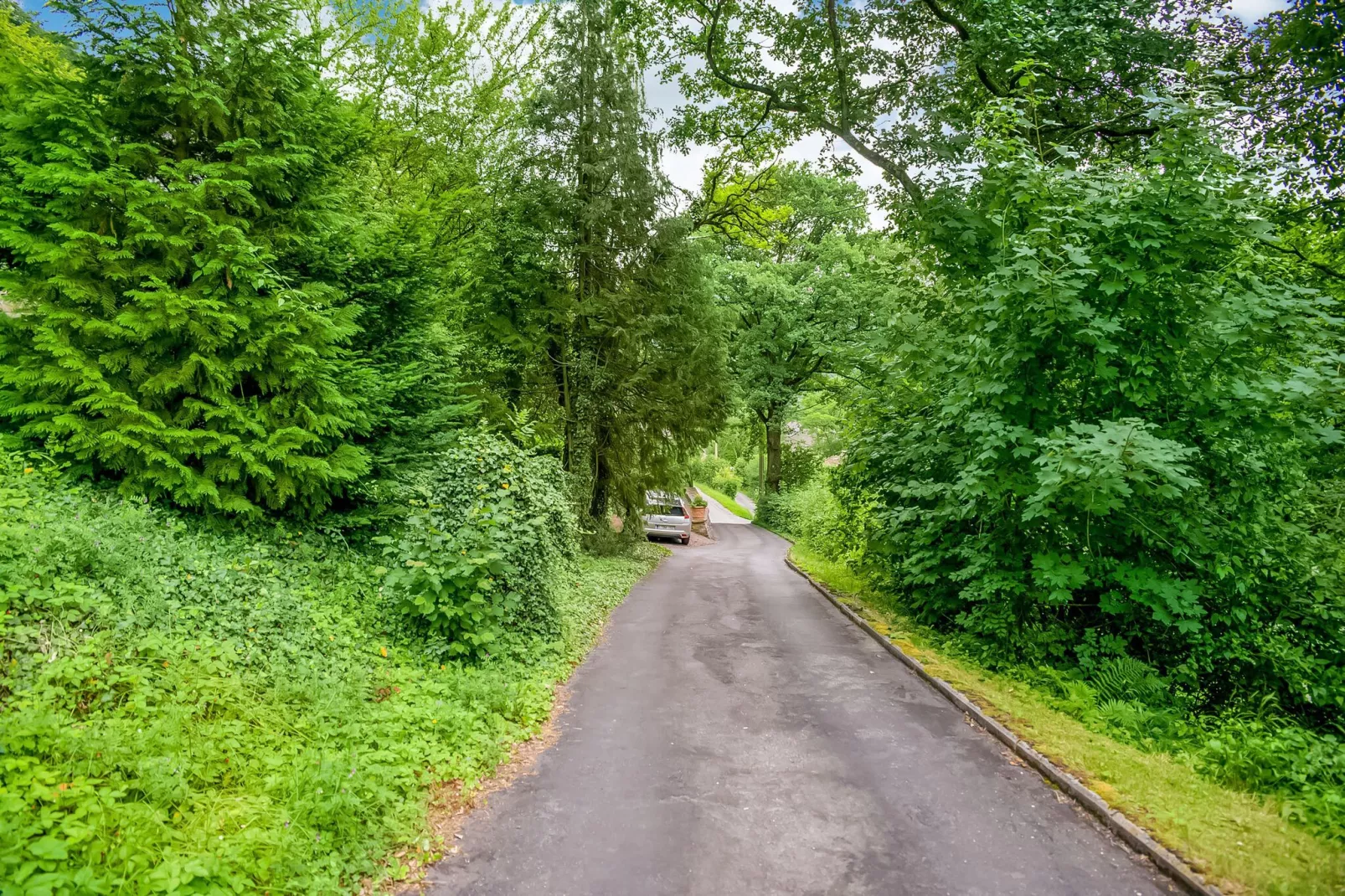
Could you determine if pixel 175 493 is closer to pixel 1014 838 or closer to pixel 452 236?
pixel 1014 838

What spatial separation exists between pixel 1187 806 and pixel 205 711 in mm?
6504

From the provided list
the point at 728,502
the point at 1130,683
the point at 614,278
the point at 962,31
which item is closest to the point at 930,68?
the point at 962,31

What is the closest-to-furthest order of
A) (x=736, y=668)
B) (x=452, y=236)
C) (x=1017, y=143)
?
(x=1017, y=143)
(x=736, y=668)
(x=452, y=236)

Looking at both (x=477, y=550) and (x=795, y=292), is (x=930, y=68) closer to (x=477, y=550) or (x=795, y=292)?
(x=477, y=550)

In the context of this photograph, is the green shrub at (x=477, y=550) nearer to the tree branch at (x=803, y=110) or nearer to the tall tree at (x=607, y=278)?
the tall tree at (x=607, y=278)

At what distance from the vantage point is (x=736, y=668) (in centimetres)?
763

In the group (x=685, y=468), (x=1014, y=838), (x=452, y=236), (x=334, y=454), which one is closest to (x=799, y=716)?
(x=1014, y=838)

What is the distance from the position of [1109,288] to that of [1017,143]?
90.7 inches

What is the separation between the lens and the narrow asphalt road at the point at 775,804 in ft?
11.8

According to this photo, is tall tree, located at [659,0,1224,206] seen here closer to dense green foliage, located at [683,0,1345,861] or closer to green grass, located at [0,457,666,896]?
dense green foliage, located at [683,0,1345,861]

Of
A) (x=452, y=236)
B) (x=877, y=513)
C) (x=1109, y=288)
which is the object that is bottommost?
(x=877, y=513)

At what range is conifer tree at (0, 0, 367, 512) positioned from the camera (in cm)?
588

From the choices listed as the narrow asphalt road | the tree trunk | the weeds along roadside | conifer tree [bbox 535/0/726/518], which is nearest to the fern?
the weeds along roadside

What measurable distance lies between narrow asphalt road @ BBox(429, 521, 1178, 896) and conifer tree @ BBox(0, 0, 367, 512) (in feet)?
14.5
